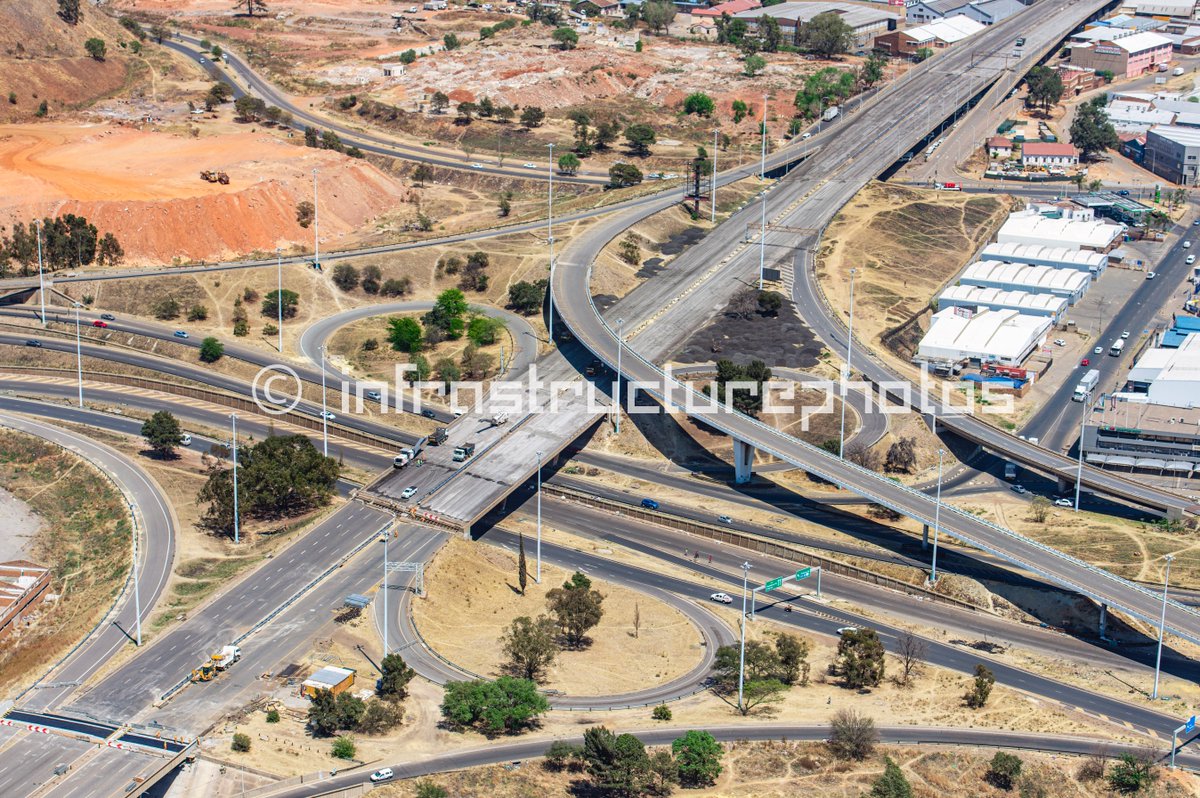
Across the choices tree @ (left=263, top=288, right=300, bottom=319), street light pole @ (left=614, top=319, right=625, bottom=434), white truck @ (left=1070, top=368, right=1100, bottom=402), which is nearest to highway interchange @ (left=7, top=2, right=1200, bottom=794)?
street light pole @ (left=614, top=319, right=625, bottom=434)

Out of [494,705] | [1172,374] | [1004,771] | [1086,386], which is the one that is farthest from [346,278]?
[1004,771]

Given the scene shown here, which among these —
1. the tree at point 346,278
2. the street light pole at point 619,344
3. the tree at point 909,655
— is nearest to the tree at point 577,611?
the tree at point 909,655

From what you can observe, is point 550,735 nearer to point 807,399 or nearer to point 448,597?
point 448,597

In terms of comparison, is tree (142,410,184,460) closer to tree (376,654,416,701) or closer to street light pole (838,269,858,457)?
tree (376,654,416,701)

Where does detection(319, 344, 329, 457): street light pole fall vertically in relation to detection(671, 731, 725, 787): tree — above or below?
above

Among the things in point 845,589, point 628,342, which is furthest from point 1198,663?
point 628,342

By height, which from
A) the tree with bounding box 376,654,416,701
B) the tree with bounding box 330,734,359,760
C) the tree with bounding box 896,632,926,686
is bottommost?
the tree with bounding box 896,632,926,686

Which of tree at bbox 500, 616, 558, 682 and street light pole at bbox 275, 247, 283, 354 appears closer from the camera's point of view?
tree at bbox 500, 616, 558, 682
